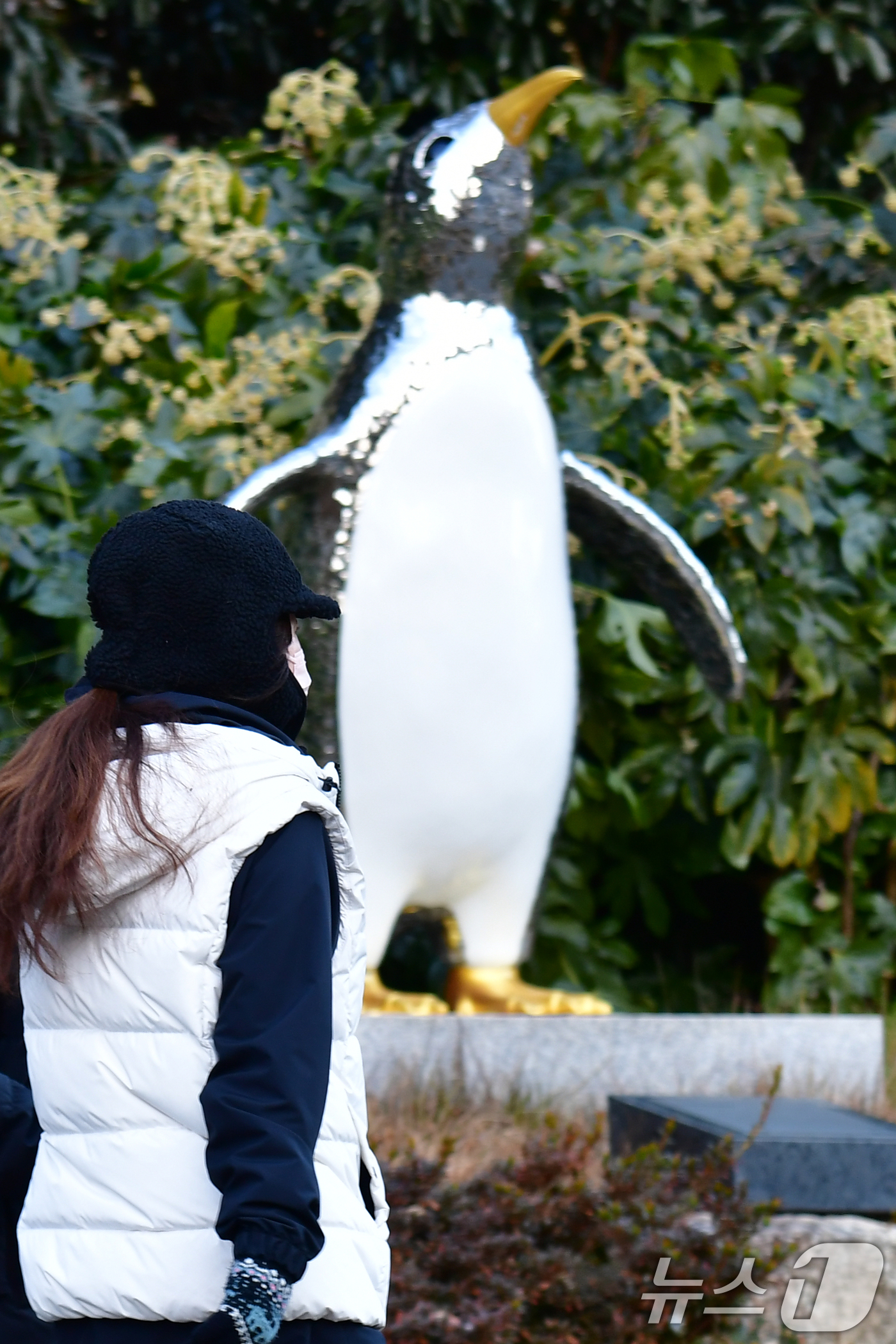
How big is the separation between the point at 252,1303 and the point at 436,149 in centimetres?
261

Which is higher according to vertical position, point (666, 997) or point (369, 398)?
point (369, 398)

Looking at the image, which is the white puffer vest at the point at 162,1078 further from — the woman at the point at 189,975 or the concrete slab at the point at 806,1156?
the concrete slab at the point at 806,1156

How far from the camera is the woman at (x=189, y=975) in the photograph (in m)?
1.12

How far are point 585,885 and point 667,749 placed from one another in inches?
16.6

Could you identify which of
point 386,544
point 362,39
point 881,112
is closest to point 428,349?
point 386,544

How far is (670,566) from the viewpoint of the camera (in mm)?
3338

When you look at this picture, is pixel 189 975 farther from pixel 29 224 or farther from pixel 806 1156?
pixel 29 224

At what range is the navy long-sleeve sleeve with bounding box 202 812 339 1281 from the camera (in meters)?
1.08

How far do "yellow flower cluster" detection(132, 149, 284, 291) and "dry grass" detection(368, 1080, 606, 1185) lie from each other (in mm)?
2060

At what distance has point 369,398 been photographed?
3.09 m

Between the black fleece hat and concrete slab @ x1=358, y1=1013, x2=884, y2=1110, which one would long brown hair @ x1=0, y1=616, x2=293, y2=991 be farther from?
concrete slab @ x1=358, y1=1013, x2=884, y2=1110

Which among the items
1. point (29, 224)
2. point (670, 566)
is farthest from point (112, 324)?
point (670, 566)

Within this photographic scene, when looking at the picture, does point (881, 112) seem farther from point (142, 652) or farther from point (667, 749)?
point (142, 652)

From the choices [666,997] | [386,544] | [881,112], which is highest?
[881,112]
